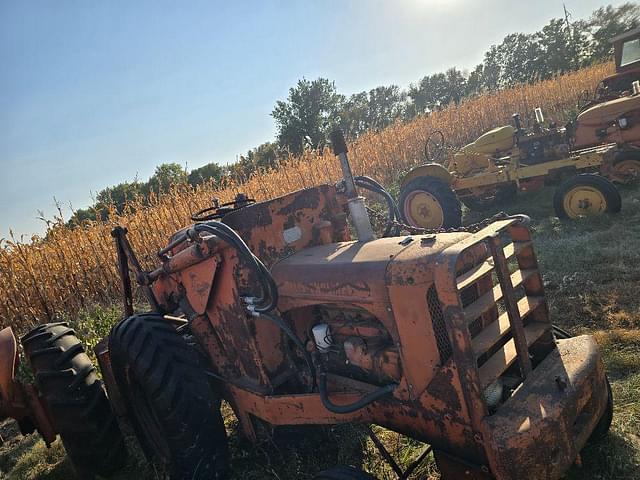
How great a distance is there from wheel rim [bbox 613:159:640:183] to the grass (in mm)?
1036

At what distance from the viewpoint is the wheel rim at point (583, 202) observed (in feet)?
19.9

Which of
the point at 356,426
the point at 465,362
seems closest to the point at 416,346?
the point at 465,362

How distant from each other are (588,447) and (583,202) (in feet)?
15.5

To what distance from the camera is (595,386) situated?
2.11 metres

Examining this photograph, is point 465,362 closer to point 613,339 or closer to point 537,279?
point 537,279

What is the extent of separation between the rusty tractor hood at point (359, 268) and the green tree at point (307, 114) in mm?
26345

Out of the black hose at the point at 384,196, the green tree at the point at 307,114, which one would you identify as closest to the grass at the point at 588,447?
the black hose at the point at 384,196

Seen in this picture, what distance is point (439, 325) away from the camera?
1.92m

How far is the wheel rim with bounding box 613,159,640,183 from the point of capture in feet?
22.0

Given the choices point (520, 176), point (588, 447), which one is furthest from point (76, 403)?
point (520, 176)

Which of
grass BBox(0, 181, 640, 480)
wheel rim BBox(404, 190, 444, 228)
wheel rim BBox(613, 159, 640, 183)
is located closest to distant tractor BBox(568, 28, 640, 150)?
wheel rim BBox(613, 159, 640, 183)

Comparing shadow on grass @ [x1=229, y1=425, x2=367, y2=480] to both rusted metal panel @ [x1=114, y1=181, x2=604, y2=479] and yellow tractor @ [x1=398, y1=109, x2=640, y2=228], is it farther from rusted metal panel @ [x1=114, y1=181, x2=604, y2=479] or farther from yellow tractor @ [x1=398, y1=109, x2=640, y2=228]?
yellow tractor @ [x1=398, y1=109, x2=640, y2=228]

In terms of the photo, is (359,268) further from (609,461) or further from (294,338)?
(609,461)

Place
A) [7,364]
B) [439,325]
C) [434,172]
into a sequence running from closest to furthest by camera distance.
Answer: [439,325], [7,364], [434,172]
